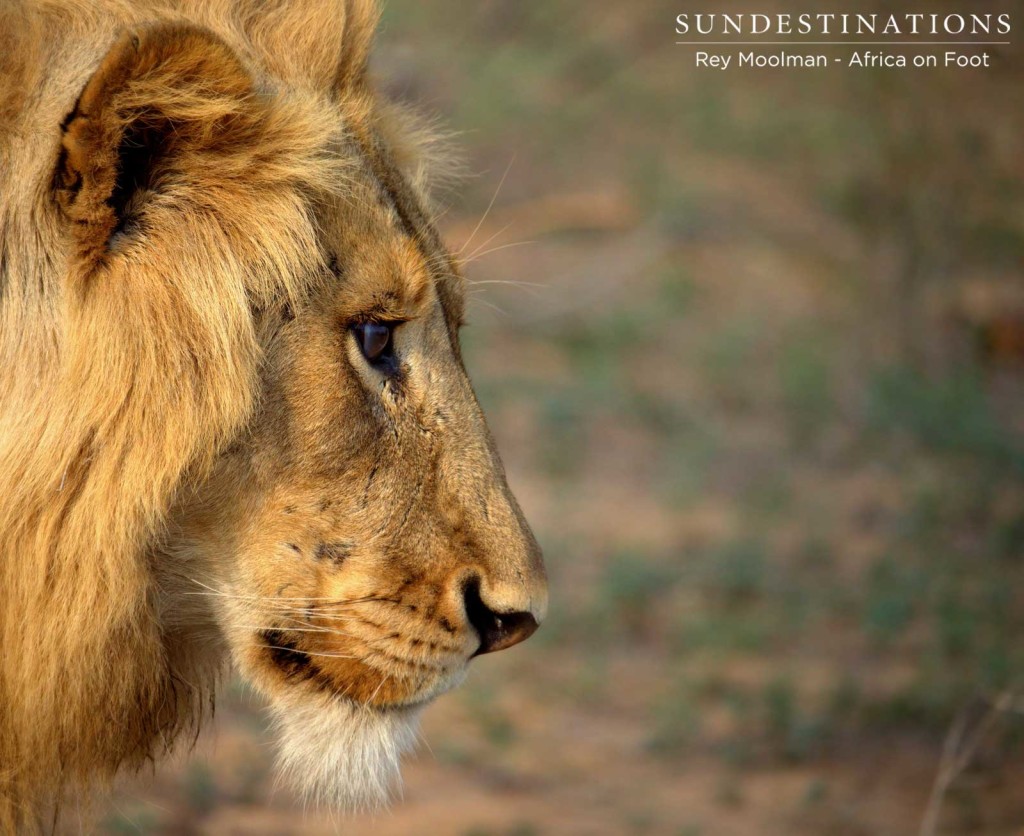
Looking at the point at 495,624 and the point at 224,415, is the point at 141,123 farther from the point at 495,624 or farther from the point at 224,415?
the point at 495,624

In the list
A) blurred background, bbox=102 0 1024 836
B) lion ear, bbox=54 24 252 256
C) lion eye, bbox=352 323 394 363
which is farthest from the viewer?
blurred background, bbox=102 0 1024 836

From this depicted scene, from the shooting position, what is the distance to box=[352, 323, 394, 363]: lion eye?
92.3 inches

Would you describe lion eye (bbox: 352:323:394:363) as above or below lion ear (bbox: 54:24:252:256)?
below

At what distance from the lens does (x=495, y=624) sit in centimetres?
245

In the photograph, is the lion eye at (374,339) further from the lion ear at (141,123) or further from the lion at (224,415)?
the lion ear at (141,123)

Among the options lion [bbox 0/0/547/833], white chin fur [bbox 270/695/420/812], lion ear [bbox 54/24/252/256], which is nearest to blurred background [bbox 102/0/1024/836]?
white chin fur [bbox 270/695/420/812]

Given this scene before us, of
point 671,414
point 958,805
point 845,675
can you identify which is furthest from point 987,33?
point 958,805

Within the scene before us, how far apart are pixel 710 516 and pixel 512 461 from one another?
1.18m

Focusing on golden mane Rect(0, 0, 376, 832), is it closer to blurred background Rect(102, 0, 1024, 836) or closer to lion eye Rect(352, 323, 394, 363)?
lion eye Rect(352, 323, 394, 363)

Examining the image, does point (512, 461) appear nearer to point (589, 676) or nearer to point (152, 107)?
point (589, 676)

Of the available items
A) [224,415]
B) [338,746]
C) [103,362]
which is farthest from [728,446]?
[103,362]

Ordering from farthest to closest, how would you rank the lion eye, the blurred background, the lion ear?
1. the blurred background
2. the lion eye
3. the lion ear

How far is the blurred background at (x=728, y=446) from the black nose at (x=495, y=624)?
619mm

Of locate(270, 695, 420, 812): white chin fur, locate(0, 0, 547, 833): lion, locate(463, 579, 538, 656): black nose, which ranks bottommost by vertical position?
locate(270, 695, 420, 812): white chin fur
